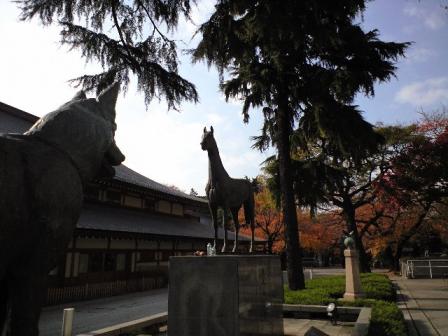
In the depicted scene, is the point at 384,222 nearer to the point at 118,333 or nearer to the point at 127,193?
the point at 127,193

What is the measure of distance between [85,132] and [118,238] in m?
16.9

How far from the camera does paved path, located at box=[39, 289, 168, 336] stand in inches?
476

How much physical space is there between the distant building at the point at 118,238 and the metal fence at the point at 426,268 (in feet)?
52.6

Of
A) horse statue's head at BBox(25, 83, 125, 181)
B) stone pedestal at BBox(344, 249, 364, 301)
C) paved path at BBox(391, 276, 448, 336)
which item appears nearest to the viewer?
horse statue's head at BBox(25, 83, 125, 181)

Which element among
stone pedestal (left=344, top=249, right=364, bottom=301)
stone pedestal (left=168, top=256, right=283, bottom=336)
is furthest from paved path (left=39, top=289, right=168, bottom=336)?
stone pedestal (left=344, top=249, right=364, bottom=301)

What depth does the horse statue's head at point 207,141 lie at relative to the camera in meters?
7.86

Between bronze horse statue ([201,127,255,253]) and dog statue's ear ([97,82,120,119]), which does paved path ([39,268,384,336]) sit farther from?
dog statue's ear ([97,82,120,119])

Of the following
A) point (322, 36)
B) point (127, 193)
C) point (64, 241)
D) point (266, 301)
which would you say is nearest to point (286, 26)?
point (322, 36)

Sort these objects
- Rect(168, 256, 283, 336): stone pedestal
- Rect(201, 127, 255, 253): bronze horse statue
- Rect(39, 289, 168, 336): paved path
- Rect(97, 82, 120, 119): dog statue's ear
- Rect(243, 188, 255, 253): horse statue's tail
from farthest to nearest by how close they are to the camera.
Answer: Rect(39, 289, 168, 336): paved path
Rect(243, 188, 255, 253): horse statue's tail
Rect(201, 127, 255, 253): bronze horse statue
Rect(168, 256, 283, 336): stone pedestal
Rect(97, 82, 120, 119): dog statue's ear

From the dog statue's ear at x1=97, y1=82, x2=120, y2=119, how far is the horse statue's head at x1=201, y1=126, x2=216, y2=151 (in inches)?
160

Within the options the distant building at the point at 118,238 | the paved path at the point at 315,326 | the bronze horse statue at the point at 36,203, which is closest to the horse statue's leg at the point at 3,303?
the bronze horse statue at the point at 36,203

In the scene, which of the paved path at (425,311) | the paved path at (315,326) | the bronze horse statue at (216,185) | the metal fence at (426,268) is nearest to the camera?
the bronze horse statue at (216,185)

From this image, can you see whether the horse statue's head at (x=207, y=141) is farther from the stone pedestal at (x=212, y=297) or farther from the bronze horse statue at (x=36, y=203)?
the bronze horse statue at (x=36, y=203)

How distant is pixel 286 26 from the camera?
23.1ft
